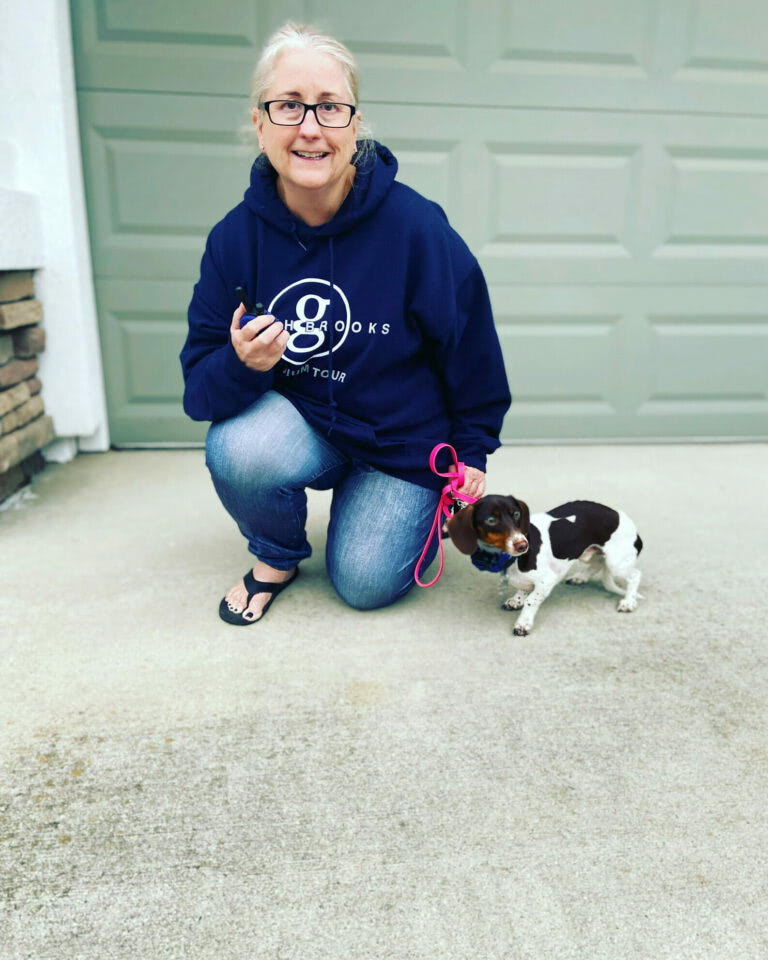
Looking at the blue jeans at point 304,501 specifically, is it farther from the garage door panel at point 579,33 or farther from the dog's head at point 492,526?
the garage door panel at point 579,33

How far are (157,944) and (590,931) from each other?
0.61m

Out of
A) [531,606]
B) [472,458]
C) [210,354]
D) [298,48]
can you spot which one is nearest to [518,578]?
[531,606]

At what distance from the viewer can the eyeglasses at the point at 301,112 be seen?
1.70 meters

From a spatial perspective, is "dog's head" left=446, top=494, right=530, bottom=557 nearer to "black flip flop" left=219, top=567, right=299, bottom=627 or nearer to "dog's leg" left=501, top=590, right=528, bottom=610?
"dog's leg" left=501, top=590, right=528, bottom=610

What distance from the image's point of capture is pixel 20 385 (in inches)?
118

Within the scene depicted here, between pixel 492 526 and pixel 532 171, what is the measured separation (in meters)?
2.14

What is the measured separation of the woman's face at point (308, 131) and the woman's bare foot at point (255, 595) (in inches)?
37.8

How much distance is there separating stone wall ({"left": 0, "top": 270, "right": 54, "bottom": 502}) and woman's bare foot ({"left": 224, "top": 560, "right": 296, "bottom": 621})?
1141 millimetres

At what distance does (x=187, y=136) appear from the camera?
3.19 meters

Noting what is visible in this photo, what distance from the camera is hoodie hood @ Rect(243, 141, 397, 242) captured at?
187 cm

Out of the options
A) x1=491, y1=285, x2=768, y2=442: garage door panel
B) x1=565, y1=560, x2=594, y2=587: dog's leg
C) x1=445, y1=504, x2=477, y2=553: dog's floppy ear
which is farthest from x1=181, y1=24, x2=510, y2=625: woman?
x1=491, y1=285, x2=768, y2=442: garage door panel

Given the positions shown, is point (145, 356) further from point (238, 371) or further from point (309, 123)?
point (309, 123)

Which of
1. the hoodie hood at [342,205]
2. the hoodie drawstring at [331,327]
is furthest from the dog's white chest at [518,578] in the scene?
the hoodie hood at [342,205]

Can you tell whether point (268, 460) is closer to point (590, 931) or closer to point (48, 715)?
point (48, 715)
